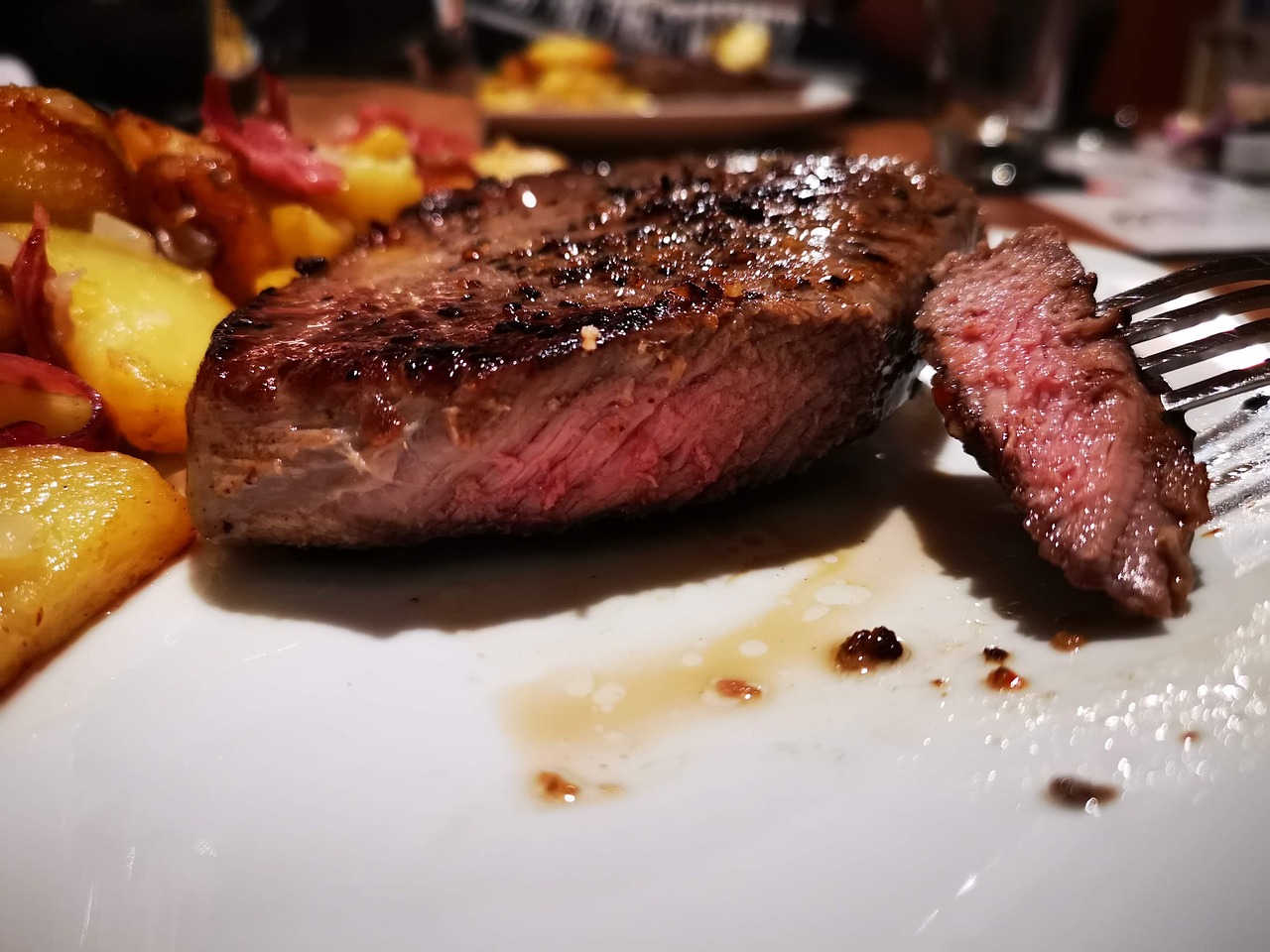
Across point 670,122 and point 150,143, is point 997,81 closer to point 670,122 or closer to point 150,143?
point 670,122

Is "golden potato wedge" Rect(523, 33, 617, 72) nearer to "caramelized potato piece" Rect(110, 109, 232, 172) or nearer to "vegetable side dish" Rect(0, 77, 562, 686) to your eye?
"vegetable side dish" Rect(0, 77, 562, 686)

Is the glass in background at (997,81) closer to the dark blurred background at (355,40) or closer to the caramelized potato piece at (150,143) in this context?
the dark blurred background at (355,40)

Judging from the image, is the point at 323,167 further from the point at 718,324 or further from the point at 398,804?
the point at 398,804

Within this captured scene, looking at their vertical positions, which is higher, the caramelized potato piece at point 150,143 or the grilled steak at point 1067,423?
the caramelized potato piece at point 150,143

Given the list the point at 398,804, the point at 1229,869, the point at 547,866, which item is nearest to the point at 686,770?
the point at 547,866

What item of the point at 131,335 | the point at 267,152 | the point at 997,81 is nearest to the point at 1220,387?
the point at 131,335

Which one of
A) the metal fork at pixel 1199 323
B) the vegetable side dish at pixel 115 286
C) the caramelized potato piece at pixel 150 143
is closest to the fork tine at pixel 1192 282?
the metal fork at pixel 1199 323
